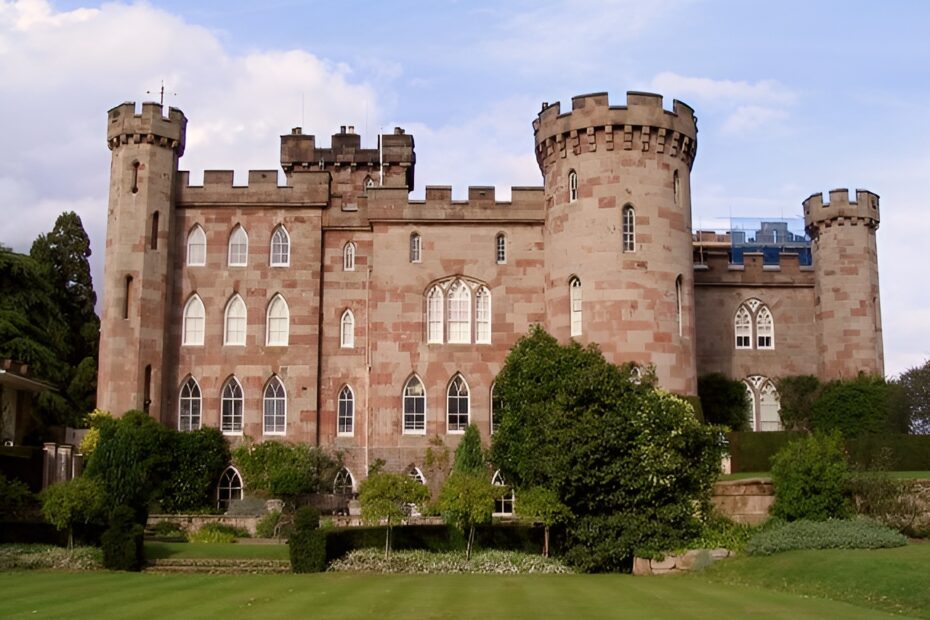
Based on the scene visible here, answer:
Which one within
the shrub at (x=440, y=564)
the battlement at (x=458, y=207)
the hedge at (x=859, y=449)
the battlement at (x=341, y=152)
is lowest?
the shrub at (x=440, y=564)

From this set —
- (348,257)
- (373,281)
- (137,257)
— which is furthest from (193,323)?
(373,281)

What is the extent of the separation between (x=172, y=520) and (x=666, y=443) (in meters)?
17.8

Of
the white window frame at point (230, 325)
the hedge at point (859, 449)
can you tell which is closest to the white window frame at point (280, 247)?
the white window frame at point (230, 325)

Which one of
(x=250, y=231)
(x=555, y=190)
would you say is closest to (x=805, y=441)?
(x=555, y=190)

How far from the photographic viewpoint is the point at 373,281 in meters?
41.8

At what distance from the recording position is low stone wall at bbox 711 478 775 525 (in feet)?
99.2

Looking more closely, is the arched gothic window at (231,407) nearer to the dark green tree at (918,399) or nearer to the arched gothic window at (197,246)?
the arched gothic window at (197,246)

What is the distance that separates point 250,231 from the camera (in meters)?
42.9

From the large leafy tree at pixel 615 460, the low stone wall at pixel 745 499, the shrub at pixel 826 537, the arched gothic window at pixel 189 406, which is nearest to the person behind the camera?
the shrub at pixel 826 537

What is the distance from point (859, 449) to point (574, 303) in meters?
11.4

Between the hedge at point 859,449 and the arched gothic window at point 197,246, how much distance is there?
22313mm

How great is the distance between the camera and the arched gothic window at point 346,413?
42000mm

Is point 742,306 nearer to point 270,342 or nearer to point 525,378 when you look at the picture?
point 525,378

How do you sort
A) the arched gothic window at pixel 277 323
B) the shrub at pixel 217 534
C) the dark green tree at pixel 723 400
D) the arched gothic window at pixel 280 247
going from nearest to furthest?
the shrub at pixel 217 534, the arched gothic window at pixel 277 323, the arched gothic window at pixel 280 247, the dark green tree at pixel 723 400
